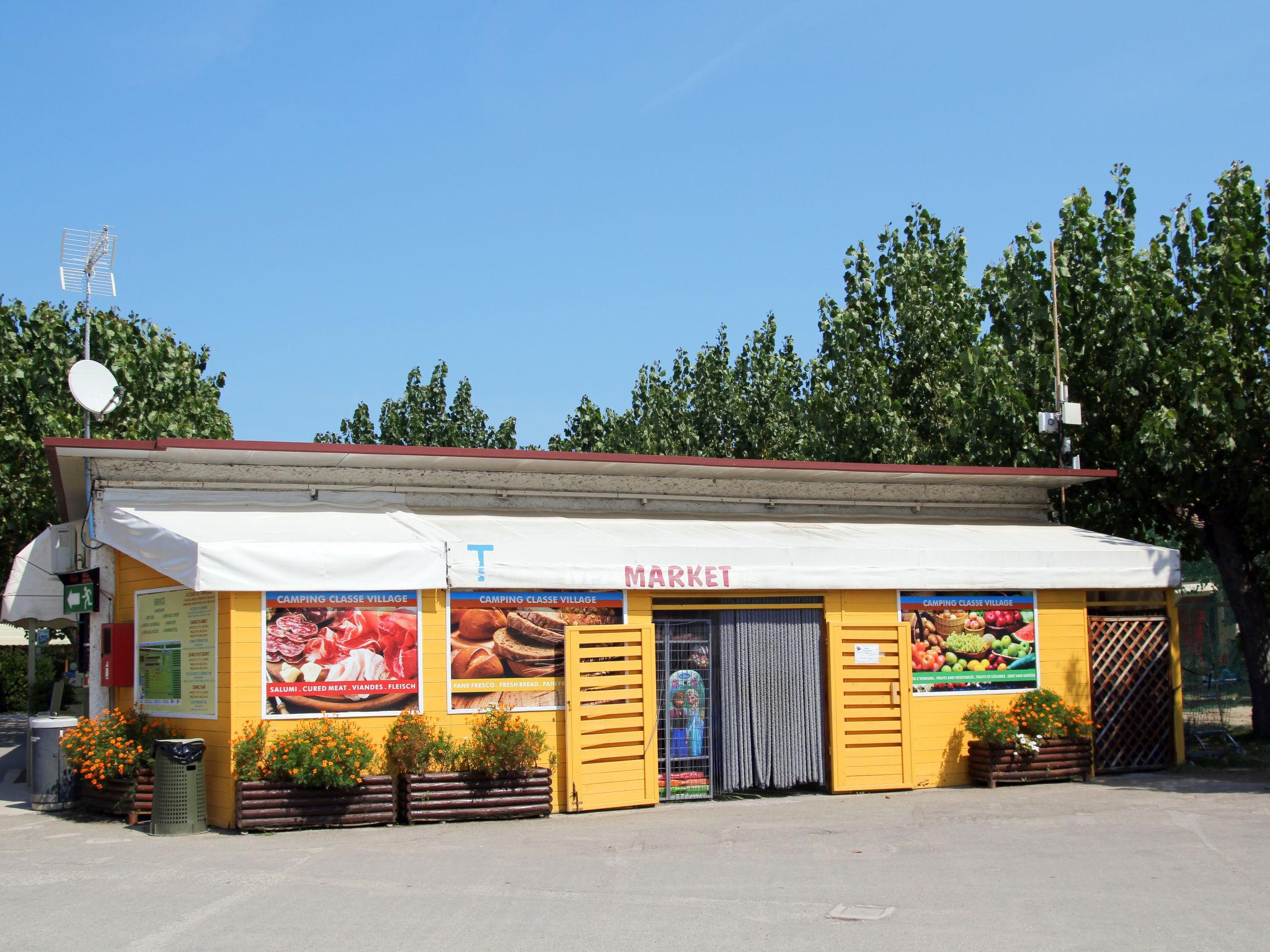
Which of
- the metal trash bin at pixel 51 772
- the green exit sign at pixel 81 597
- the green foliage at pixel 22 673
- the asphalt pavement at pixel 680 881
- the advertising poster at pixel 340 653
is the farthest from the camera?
the green foliage at pixel 22 673

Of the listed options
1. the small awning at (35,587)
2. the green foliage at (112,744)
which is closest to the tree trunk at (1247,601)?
the green foliage at (112,744)

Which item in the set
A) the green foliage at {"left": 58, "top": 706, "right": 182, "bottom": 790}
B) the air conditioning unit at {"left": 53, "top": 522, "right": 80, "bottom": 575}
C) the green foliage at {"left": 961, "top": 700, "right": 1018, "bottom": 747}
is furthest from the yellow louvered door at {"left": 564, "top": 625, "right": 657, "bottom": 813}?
the air conditioning unit at {"left": 53, "top": 522, "right": 80, "bottom": 575}

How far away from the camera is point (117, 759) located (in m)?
12.5

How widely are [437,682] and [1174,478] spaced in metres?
12.1

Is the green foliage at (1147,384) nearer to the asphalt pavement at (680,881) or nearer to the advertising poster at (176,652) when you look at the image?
the asphalt pavement at (680,881)

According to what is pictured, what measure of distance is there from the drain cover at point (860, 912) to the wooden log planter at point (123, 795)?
697cm

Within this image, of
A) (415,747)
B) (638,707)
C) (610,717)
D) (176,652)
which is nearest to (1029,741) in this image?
(638,707)

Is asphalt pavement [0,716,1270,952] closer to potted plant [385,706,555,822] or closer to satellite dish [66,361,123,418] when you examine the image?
potted plant [385,706,555,822]

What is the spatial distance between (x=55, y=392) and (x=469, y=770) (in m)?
15.9

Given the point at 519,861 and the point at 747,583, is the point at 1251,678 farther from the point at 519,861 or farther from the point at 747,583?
the point at 519,861

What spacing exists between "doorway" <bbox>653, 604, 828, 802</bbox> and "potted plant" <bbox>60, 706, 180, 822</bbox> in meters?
5.32

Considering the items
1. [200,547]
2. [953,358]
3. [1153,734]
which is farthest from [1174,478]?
[200,547]

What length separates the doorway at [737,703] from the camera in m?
14.0

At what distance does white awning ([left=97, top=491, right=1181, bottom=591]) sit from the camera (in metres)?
12.2
